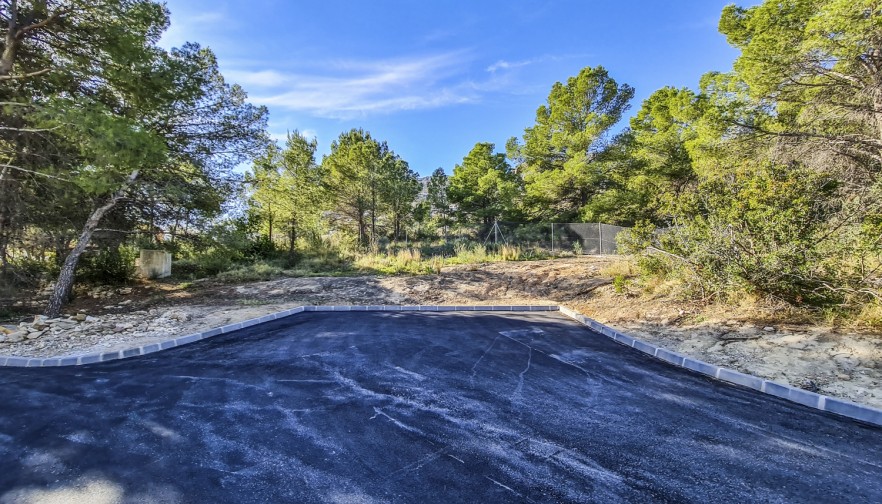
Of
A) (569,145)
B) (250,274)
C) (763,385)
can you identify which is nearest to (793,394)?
(763,385)

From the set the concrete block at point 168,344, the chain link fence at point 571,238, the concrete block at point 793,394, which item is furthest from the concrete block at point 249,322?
the chain link fence at point 571,238

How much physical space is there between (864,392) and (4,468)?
6571 millimetres

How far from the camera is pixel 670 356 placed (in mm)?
4367

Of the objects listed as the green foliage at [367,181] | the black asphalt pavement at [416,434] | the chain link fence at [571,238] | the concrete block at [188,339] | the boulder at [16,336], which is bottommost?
the boulder at [16,336]

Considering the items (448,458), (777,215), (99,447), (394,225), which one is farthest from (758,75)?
(394,225)

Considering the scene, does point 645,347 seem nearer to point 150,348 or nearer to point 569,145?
point 150,348

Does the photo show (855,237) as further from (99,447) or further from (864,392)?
(99,447)

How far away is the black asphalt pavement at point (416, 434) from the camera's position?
199 cm

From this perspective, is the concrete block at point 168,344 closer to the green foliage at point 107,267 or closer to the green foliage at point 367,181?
the green foliage at point 107,267

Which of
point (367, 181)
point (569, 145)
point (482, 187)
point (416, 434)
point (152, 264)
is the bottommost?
point (152, 264)

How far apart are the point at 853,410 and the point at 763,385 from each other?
0.60 metres

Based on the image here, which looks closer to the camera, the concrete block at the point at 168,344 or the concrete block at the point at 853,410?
the concrete block at the point at 853,410

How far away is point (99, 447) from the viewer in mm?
2424

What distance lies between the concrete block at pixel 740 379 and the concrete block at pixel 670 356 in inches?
17.5
